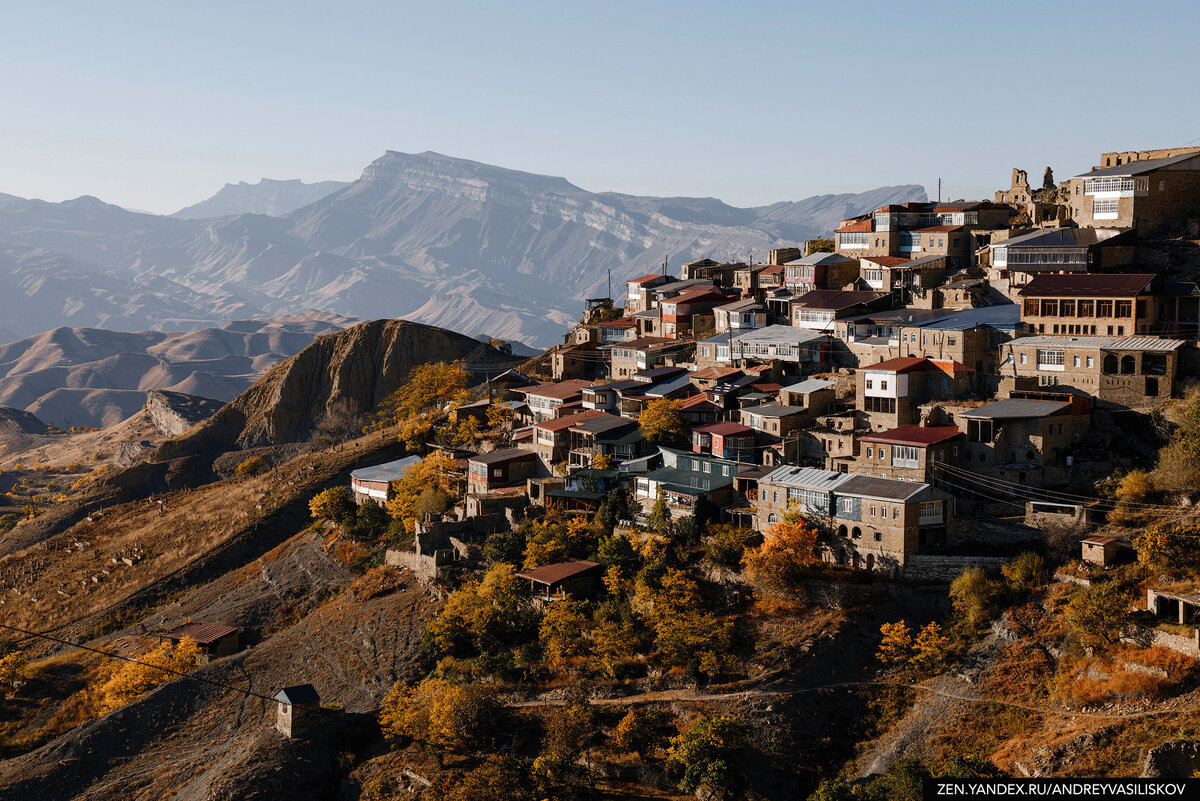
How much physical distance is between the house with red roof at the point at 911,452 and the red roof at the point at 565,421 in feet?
57.0

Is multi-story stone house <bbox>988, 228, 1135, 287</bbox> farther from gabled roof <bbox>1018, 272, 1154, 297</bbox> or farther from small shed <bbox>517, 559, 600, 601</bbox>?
small shed <bbox>517, 559, 600, 601</bbox>

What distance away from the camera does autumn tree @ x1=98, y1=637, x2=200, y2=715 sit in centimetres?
5091

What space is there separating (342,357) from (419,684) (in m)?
67.4

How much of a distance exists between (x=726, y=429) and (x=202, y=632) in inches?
1100

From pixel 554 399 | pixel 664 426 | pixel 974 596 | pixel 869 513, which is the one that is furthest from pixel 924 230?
pixel 974 596

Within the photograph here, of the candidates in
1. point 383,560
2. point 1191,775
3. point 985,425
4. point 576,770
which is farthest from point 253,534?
point 1191,775

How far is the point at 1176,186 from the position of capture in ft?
183

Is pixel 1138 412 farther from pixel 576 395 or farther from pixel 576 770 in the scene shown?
pixel 576 395

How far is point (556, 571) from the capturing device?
46.8m

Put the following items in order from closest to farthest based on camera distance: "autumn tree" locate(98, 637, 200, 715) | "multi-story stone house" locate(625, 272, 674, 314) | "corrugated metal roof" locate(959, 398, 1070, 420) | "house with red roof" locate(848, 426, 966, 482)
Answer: "corrugated metal roof" locate(959, 398, 1070, 420)
"house with red roof" locate(848, 426, 966, 482)
"autumn tree" locate(98, 637, 200, 715)
"multi-story stone house" locate(625, 272, 674, 314)

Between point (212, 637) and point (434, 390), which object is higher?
point (434, 390)

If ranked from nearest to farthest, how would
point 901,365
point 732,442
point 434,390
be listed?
point 901,365, point 732,442, point 434,390

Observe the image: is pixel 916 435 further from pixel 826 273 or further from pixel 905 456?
pixel 826 273

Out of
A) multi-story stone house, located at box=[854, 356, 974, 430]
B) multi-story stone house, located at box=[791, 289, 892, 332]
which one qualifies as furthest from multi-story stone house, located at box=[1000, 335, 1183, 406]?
multi-story stone house, located at box=[791, 289, 892, 332]
